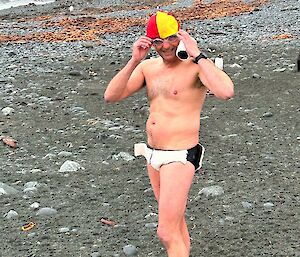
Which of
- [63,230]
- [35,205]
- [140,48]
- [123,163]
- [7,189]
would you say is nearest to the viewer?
[140,48]

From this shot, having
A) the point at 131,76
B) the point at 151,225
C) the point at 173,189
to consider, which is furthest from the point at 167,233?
the point at 151,225

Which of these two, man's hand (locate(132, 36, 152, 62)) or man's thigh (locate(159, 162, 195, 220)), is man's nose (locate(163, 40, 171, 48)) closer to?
man's hand (locate(132, 36, 152, 62))

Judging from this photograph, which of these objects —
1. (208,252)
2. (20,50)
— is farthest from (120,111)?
(20,50)

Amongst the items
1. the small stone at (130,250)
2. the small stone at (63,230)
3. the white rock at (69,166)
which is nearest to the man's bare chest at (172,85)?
the small stone at (130,250)

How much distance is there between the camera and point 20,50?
21688 millimetres

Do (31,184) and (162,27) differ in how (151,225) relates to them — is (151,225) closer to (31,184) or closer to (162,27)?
(31,184)

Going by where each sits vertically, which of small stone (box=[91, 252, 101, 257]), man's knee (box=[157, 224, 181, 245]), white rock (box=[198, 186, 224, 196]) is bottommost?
white rock (box=[198, 186, 224, 196])


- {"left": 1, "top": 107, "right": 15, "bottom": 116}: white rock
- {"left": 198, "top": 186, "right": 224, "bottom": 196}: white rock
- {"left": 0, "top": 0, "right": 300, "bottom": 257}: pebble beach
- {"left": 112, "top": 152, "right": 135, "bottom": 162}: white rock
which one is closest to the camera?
{"left": 0, "top": 0, "right": 300, "bottom": 257}: pebble beach

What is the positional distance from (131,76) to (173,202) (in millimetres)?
1147

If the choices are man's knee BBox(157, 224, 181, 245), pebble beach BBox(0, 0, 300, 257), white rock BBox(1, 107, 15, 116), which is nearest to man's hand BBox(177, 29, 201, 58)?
man's knee BBox(157, 224, 181, 245)

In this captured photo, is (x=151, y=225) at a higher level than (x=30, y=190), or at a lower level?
higher

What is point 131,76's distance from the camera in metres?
5.46

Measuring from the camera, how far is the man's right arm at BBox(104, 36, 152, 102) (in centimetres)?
516

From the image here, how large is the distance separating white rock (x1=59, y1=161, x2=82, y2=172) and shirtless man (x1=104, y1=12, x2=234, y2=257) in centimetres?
388
